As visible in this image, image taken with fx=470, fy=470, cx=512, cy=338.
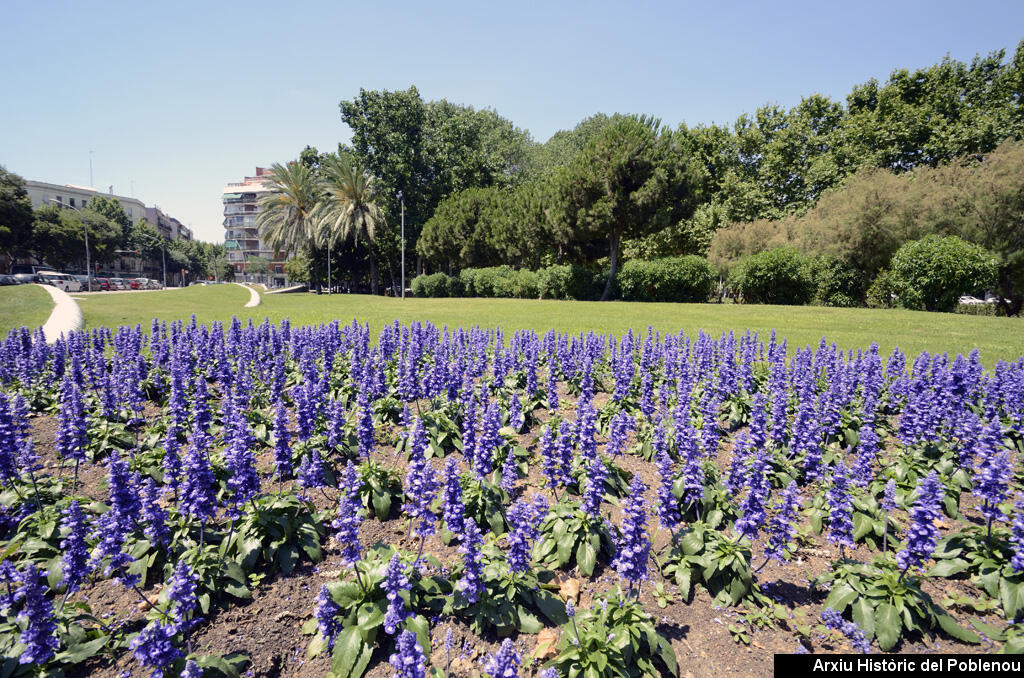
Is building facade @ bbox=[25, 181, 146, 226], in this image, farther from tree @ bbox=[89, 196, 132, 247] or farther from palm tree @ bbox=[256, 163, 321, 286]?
palm tree @ bbox=[256, 163, 321, 286]

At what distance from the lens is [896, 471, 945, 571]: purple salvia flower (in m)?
3.51

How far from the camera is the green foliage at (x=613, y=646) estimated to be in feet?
10.2

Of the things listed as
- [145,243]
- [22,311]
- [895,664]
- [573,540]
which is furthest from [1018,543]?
[145,243]

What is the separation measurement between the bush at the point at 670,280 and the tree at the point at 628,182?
1.80 metres

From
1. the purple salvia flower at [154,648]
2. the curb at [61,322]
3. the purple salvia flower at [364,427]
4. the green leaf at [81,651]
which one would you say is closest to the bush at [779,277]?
the purple salvia flower at [364,427]

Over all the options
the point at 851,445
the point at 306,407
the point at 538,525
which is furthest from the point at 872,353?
the point at 306,407

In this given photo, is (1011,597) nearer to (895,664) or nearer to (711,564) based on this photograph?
(895,664)

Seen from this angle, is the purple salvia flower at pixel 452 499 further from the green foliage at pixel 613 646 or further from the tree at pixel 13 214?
the tree at pixel 13 214

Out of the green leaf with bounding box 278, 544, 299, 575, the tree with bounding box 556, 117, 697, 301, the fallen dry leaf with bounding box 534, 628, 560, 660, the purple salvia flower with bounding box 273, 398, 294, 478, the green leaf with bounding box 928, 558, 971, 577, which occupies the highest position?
the tree with bounding box 556, 117, 697, 301

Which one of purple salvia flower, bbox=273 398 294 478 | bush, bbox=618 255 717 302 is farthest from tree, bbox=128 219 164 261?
purple salvia flower, bbox=273 398 294 478

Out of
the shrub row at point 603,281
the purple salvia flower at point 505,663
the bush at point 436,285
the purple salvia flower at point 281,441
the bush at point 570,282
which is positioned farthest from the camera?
the bush at point 436,285

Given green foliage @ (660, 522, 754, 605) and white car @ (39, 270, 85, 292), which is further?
white car @ (39, 270, 85, 292)

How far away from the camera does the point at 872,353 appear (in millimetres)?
8984

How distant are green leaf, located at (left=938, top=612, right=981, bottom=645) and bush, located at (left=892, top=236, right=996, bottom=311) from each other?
23.3m
